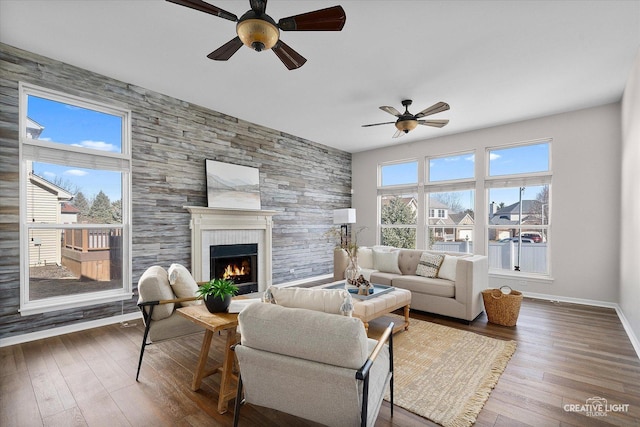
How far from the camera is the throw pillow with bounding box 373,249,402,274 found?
191 inches

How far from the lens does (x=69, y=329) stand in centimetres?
346

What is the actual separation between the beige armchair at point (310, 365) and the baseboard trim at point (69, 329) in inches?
116

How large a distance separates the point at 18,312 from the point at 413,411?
3937 millimetres

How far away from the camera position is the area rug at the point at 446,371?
2072mm

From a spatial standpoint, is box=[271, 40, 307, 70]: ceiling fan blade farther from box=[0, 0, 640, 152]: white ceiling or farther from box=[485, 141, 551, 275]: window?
box=[485, 141, 551, 275]: window

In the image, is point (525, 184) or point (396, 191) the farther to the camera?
point (396, 191)

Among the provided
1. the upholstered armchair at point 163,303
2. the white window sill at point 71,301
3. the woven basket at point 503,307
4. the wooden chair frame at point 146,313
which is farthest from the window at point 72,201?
the woven basket at point 503,307

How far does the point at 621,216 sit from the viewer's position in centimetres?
421

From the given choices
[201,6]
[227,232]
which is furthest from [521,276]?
[201,6]

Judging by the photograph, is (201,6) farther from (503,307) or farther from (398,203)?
(398,203)

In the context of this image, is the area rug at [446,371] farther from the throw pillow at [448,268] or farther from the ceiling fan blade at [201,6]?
the ceiling fan blade at [201,6]

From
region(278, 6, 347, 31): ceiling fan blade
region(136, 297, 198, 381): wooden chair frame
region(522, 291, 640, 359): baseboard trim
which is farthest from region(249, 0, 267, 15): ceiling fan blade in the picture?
region(522, 291, 640, 359): baseboard trim

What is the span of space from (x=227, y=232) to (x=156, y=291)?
2444 mm

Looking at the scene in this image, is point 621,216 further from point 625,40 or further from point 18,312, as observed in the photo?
point 18,312
